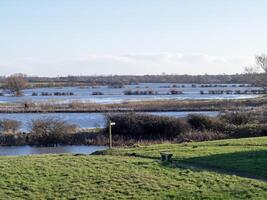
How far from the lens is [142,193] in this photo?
15.1m

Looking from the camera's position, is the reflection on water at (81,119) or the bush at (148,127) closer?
the bush at (148,127)

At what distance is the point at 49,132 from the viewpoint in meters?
41.4

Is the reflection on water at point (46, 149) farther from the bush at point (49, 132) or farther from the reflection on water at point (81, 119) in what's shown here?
the reflection on water at point (81, 119)

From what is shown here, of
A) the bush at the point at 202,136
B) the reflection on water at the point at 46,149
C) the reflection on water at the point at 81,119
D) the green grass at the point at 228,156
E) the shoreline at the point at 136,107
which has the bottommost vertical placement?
the reflection on water at the point at 46,149

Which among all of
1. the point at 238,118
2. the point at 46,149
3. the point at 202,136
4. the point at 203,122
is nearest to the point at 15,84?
the point at 238,118

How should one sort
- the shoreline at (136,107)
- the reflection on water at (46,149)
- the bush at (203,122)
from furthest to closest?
1. the shoreline at (136,107)
2. the bush at (203,122)
3. the reflection on water at (46,149)

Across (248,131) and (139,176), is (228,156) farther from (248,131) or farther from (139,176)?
(248,131)

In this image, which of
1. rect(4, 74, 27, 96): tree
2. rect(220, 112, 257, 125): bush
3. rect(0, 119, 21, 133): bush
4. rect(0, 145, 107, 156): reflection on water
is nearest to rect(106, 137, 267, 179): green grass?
rect(0, 145, 107, 156): reflection on water

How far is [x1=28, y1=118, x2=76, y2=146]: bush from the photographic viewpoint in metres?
40.8

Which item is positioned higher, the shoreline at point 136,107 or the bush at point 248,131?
the shoreline at point 136,107

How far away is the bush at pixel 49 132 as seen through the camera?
134 ft

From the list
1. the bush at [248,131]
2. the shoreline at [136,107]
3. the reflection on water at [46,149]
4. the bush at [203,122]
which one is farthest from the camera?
the shoreline at [136,107]

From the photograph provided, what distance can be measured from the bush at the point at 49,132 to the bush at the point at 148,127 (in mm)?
3714

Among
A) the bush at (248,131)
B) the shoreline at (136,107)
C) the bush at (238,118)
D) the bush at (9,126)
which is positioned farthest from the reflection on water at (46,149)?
the shoreline at (136,107)
